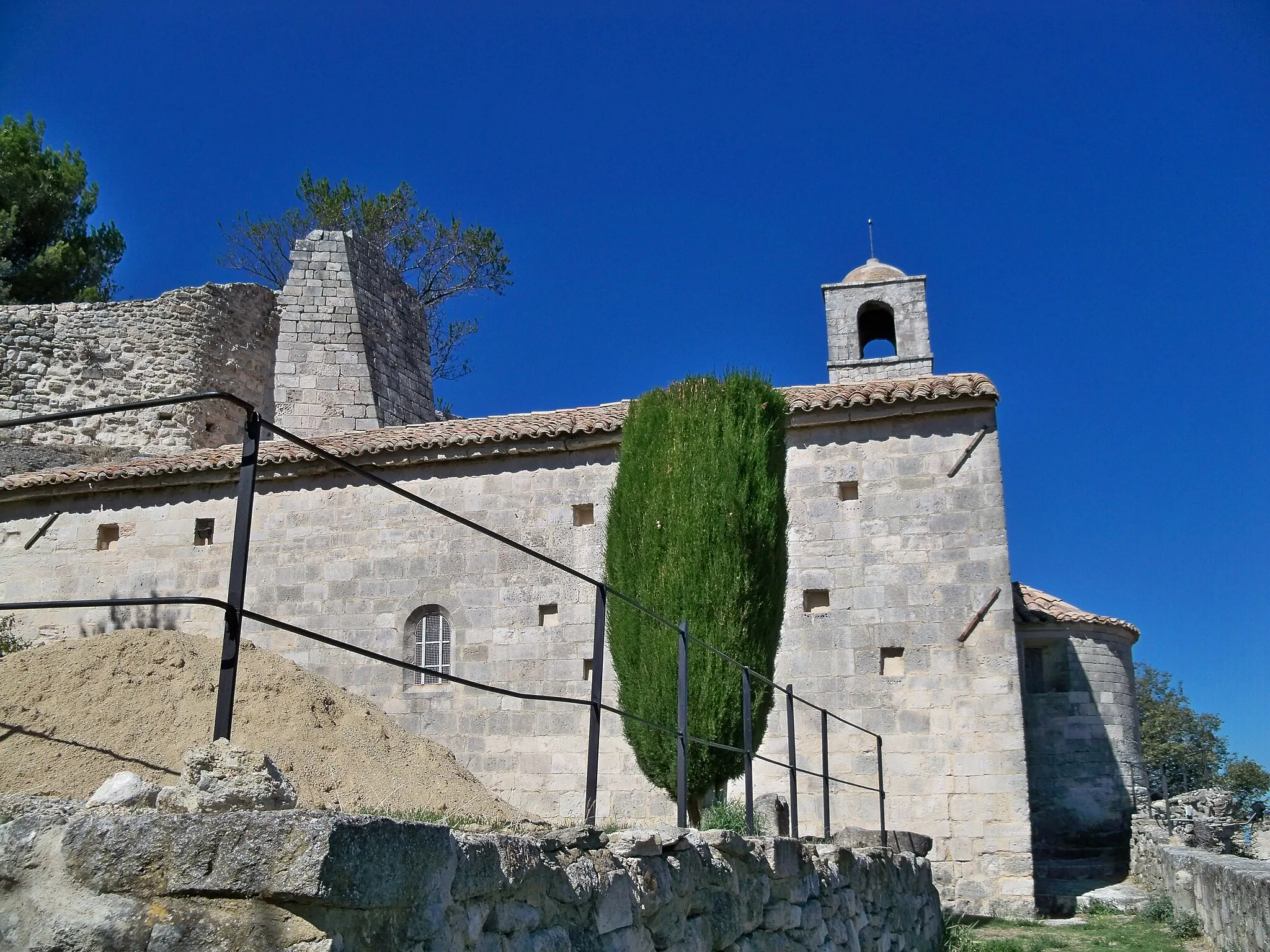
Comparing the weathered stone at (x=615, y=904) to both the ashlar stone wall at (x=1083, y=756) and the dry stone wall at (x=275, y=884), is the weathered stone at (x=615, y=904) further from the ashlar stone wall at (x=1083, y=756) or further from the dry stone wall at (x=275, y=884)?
the ashlar stone wall at (x=1083, y=756)

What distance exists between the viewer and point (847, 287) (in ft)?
76.1

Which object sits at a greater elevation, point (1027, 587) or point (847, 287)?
point (847, 287)

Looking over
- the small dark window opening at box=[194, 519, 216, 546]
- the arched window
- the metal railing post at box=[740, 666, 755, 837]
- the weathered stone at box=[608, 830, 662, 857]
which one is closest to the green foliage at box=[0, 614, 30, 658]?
the small dark window opening at box=[194, 519, 216, 546]

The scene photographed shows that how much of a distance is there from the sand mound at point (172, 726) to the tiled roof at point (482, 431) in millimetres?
4148

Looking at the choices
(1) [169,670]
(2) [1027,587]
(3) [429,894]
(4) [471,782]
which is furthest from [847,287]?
(3) [429,894]

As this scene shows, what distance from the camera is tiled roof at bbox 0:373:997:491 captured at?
1341 centimetres

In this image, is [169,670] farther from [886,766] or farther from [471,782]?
[886,766]

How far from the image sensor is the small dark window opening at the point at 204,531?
50.2ft

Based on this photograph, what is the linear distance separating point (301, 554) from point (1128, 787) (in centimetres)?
1216

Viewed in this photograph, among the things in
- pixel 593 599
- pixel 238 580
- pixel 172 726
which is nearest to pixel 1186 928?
pixel 593 599

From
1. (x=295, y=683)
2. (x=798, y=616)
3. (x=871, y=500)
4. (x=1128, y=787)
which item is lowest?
(x=1128, y=787)

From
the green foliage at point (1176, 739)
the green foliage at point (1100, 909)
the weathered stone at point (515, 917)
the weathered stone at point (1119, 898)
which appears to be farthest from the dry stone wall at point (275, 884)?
the green foliage at point (1176, 739)

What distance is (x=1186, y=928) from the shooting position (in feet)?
36.1

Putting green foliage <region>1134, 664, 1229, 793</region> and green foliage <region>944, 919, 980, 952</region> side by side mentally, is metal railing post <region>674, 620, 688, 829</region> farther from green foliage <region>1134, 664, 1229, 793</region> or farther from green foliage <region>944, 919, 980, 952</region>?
green foliage <region>1134, 664, 1229, 793</region>
